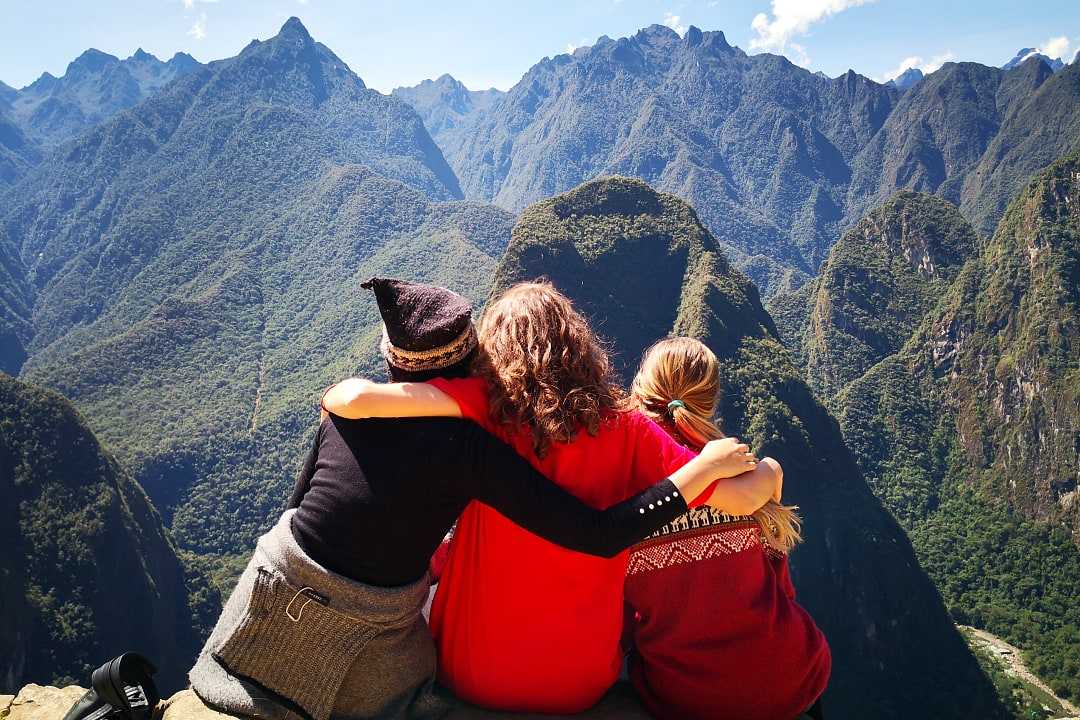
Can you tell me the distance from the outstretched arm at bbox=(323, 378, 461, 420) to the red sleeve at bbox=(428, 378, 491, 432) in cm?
3

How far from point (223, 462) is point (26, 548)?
76.3 ft

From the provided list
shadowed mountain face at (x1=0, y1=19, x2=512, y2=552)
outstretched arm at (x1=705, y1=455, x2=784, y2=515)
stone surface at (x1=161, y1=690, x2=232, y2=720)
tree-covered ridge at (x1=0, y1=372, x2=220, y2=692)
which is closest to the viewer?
outstretched arm at (x1=705, y1=455, x2=784, y2=515)

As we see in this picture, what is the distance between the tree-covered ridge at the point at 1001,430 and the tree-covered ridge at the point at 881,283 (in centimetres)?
572

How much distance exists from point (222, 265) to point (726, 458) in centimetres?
11099

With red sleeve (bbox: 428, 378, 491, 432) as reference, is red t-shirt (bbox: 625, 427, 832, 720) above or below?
below

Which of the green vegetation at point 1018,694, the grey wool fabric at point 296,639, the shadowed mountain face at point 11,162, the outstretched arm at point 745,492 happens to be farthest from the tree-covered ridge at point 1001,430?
the shadowed mountain face at point 11,162

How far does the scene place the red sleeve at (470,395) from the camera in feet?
8.02

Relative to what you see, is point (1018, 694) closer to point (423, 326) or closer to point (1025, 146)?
point (423, 326)

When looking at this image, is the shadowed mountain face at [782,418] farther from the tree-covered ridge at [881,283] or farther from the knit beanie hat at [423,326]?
the knit beanie hat at [423,326]

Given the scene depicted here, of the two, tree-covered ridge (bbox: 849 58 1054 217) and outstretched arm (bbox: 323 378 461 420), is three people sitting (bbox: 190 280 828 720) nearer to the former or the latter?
outstretched arm (bbox: 323 378 461 420)

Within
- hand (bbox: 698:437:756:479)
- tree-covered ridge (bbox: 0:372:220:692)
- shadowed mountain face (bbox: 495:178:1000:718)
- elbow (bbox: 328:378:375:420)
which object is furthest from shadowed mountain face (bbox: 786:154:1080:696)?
tree-covered ridge (bbox: 0:372:220:692)

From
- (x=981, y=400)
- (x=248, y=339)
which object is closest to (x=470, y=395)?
(x=981, y=400)

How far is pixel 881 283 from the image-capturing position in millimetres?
75500

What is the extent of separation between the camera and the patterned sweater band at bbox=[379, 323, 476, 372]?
2568mm
